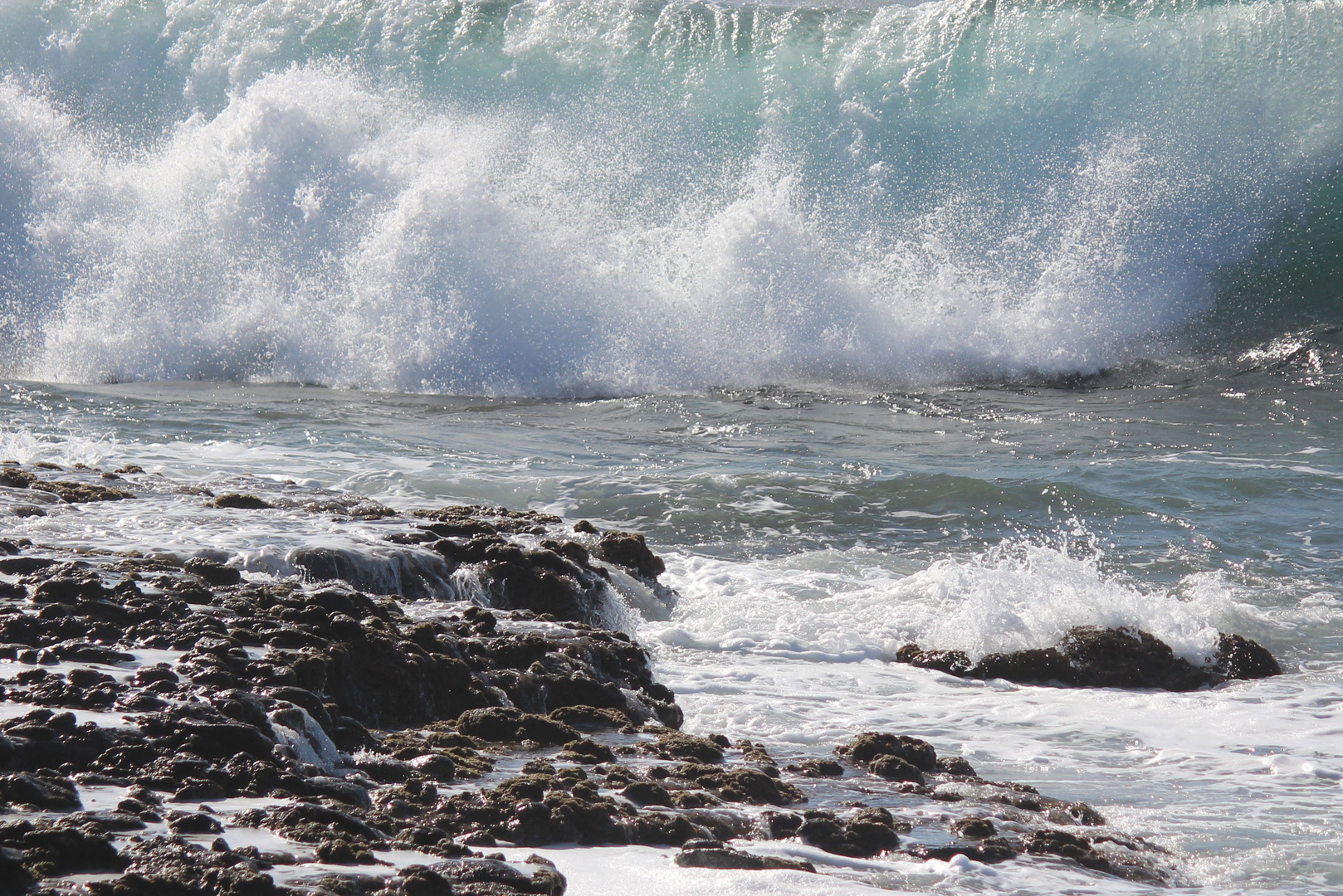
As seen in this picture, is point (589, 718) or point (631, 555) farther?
point (631, 555)

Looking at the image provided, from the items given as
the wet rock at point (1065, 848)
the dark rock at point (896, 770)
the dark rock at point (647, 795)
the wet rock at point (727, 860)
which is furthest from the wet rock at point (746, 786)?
the wet rock at point (1065, 848)

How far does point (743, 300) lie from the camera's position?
48.2 ft

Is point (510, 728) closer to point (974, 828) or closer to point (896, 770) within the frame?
point (896, 770)

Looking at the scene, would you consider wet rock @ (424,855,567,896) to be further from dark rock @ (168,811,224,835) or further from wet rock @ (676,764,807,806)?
wet rock @ (676,764,807,806)

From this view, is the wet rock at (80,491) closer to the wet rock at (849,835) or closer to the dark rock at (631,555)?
the dark rock at (631,555)

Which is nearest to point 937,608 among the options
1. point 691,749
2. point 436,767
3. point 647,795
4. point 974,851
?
point 691,749

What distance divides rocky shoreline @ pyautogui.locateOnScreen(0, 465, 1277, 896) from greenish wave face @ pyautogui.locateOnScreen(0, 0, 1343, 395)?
30.2 ft

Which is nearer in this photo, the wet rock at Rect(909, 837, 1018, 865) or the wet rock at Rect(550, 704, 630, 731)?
the wet rock at Rect(909, 837, 1018, 865)

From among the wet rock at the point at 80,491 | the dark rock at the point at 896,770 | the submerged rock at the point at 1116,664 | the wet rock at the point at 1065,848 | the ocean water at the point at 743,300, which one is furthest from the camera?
the ocean water at the point at 743,300

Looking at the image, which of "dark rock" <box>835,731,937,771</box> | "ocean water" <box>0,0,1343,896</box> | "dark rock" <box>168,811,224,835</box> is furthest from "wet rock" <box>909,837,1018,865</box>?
"ocean water" <box>0,0,1343,896</box>

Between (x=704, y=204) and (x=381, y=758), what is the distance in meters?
13.2

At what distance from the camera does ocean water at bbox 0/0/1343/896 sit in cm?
704

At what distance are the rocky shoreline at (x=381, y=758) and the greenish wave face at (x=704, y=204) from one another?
9193 millimetres

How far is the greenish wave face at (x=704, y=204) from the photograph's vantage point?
14539mm
